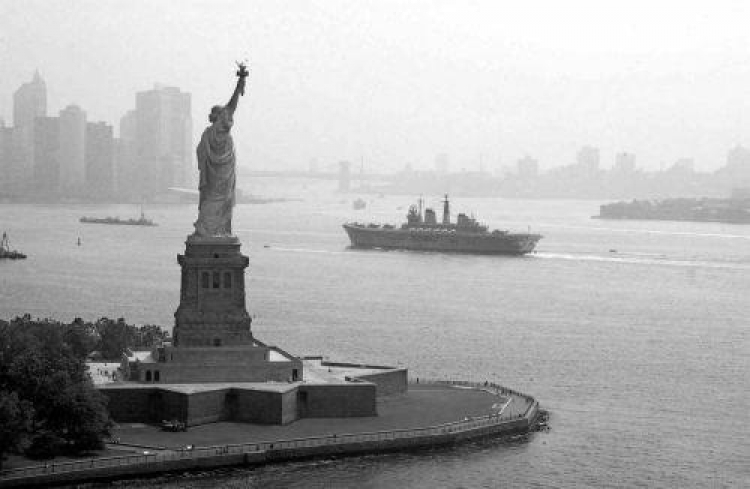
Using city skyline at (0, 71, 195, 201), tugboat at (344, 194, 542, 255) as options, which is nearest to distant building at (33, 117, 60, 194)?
city skyline at (0, 71, 195, 201)

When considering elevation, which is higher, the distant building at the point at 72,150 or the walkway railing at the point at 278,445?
the distant building at the point at 72,150

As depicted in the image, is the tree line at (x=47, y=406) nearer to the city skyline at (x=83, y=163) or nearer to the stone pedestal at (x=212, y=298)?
the stone pedestal at (x=212, y=298)

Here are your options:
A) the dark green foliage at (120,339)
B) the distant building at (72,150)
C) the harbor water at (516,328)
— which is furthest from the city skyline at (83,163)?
the dark green foliage at (120,339)

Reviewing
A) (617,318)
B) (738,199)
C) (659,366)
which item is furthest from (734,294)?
(738,199)

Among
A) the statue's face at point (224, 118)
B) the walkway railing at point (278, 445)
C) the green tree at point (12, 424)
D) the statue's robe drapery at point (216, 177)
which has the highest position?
the statue's face at point (224, 118)

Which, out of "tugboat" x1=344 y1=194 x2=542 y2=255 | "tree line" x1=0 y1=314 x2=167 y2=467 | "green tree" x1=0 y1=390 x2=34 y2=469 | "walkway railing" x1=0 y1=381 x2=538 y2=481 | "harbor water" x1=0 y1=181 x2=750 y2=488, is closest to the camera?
"green tree" x1=0 y1=390 x2=34 y2=469

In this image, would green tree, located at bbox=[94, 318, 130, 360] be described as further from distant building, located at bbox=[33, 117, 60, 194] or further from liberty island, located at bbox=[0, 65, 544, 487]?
distant building, located at bbox=[33, 117, 60, 194]

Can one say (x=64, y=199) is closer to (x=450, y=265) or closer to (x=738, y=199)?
(x=738, y=199)

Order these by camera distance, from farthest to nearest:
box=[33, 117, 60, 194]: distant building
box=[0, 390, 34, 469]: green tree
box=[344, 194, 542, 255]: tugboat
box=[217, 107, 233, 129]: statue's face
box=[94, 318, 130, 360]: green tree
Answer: box=[33, 117, 60, 194]: distant building
box=[344, 194, 542, 255]: tugboat
box=[94, 318, 130, 360]: green tree
box=[217, 107, 233, 129]: statue's face
box=[0, 390, 34, 469]: green tree

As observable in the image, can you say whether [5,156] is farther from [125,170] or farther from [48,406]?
[48,406]

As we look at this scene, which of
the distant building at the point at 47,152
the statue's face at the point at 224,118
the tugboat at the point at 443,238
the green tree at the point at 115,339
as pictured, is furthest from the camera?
the distant building at the point at 47,152
